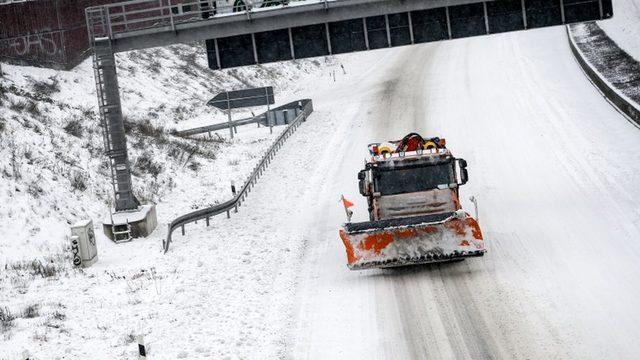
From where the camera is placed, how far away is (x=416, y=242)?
1677 centimetres

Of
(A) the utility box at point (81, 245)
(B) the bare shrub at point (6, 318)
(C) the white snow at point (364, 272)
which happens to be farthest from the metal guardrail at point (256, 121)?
(B) the bare shrub at point (6, 318)

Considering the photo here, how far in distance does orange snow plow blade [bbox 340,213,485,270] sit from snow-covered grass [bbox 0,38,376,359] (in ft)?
7.50

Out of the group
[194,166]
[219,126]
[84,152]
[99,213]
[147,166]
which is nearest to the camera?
[99,213]

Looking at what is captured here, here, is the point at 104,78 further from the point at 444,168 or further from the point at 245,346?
the point at 245,346

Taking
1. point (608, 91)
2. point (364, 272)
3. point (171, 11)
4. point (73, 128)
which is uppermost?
point (171, 11)

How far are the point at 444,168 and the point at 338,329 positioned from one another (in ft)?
17.1

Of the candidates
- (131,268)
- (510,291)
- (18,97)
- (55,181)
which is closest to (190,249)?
(131,268)

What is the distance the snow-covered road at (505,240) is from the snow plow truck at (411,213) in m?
0.56

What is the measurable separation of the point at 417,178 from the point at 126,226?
876 centimetres

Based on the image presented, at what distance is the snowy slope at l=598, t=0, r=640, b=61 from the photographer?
4344 cm

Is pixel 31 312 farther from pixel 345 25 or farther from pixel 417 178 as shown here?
pixel 345 25

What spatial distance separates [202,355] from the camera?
1368cm

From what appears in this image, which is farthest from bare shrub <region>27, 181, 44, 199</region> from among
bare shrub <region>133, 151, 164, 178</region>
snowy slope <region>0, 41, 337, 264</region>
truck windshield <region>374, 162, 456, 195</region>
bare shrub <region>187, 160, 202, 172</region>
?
truck windshield <region>374, 162, 456, 195</region>

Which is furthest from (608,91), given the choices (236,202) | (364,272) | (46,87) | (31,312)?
(31,312)
